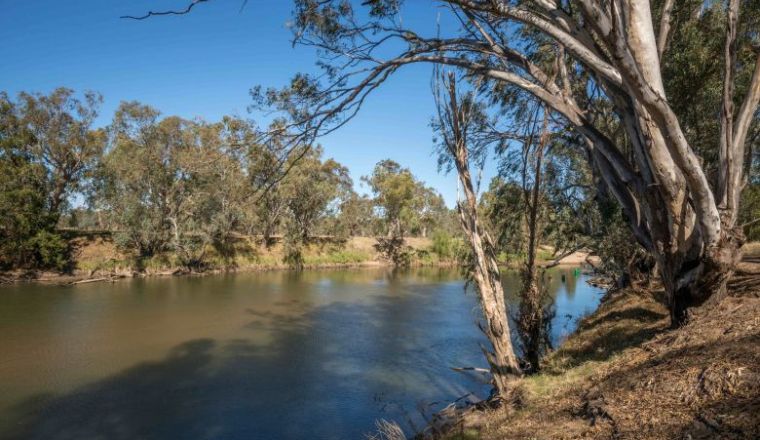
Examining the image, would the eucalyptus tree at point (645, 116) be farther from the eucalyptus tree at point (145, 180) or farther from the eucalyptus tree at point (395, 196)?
the eucalyptus tree at point (395, 196)

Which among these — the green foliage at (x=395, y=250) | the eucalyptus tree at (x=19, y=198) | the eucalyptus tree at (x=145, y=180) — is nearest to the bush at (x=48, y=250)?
the eucalyptus tree at (x=19, y=198)

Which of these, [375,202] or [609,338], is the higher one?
[375,202]

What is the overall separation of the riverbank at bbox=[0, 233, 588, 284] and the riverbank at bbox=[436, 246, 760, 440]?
1318 centimetres

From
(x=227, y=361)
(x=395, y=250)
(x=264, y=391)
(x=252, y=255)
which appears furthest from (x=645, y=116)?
(x=395, y=250)

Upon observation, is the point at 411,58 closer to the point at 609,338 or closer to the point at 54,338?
the point at 609,338

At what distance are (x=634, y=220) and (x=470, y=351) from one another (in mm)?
7238

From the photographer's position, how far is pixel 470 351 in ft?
38.6

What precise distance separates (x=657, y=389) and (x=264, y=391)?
292 inches

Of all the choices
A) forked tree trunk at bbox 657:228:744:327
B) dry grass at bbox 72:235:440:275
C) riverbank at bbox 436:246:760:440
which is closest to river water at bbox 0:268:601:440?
riverbank at bbox 436:246:760:440

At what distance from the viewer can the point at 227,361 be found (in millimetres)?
11273

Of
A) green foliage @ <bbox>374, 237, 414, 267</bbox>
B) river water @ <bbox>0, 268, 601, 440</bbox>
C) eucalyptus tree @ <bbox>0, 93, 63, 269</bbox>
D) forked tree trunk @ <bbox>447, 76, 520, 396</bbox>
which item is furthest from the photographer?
green foliage @ <bbox>374, 237, 414, 267</bbox>

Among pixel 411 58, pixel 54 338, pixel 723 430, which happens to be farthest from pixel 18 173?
pixel 723 430

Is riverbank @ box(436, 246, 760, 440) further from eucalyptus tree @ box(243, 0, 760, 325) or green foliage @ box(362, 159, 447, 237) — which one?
green foliage @ box(362, 159, 447, 237)

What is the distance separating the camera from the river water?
25.7ft
